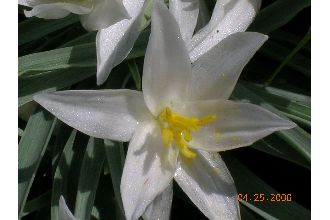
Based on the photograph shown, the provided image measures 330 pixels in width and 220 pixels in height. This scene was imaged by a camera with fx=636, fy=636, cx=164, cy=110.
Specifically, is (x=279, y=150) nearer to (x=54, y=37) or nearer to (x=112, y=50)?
(x=112, y=50)

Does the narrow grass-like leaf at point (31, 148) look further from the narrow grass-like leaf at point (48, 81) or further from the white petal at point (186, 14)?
the white petal at point (186, 14)

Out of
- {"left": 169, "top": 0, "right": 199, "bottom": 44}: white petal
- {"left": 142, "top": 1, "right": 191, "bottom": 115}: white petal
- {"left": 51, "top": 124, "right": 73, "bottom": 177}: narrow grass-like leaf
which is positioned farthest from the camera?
{"left": 51, "top": 124, "right": 73, "bottom": 177}: narrow grass-like leaf

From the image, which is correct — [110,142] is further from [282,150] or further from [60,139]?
[282,150]

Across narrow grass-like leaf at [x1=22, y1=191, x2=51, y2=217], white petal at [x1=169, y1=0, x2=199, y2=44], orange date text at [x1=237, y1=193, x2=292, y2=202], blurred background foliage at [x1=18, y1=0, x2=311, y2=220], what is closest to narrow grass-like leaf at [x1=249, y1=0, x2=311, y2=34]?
blurred background foliage at [x1=18, y1=0, x2=311, y2=220]

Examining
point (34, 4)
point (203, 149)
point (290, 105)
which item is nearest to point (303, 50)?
point (290, 105)

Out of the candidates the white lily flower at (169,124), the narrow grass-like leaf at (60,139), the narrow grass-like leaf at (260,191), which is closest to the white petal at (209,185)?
the white lily flower at (169,124)

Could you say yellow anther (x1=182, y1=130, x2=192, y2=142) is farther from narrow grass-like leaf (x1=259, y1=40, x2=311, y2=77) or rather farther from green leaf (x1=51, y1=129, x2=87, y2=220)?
narrow grass-like leaf (x1=259, y1=40, x2=311, y2=77)

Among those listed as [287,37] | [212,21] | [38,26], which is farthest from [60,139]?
[287,37]
